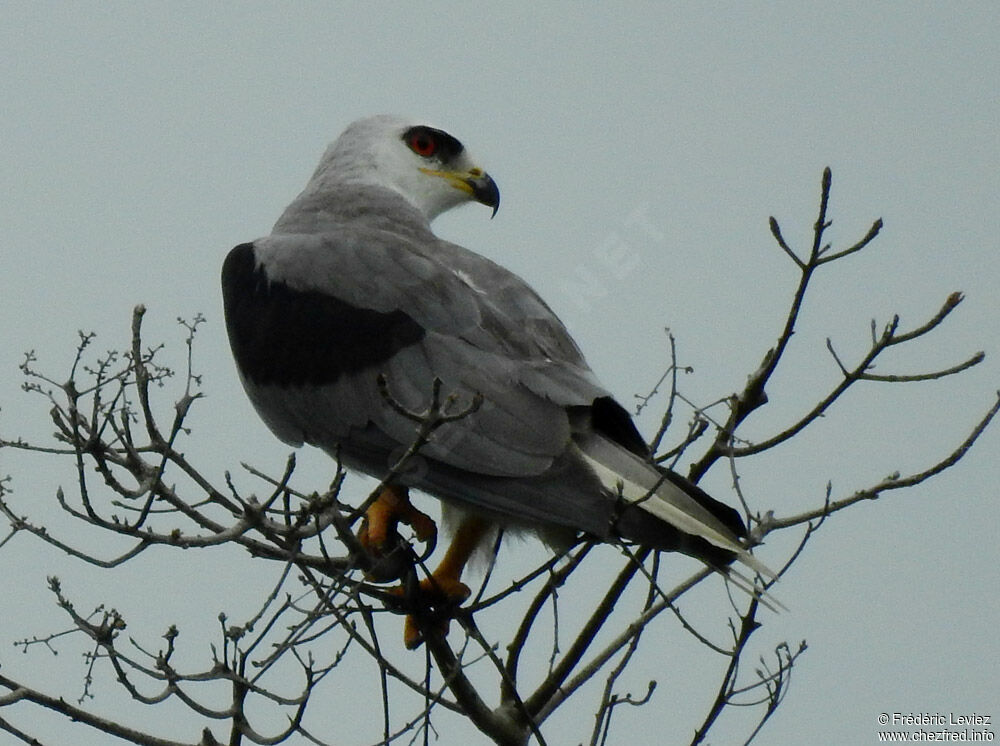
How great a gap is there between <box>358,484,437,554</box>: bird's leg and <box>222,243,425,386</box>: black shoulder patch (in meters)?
0.44

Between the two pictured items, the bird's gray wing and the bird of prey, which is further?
the bird's gray wing

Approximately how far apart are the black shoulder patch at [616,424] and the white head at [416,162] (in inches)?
88.9

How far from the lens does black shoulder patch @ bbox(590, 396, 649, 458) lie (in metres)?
4.16

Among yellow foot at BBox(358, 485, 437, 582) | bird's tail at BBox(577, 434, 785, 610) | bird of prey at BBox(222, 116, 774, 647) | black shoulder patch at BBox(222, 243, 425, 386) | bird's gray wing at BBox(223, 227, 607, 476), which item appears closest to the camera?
bird's tail at BBox(577, 434, 785, 610)

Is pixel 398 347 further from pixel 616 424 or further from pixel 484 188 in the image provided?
pixel 484 188

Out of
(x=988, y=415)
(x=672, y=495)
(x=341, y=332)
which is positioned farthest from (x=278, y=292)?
(x=988, y=415)

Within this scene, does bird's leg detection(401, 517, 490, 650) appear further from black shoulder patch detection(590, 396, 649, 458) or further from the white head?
the white head

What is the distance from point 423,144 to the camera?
21.0 feet

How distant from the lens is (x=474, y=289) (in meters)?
4.69

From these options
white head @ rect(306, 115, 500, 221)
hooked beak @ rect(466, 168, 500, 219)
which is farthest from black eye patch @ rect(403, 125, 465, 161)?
hooked beak @ rect(466, 168, 500, 219)

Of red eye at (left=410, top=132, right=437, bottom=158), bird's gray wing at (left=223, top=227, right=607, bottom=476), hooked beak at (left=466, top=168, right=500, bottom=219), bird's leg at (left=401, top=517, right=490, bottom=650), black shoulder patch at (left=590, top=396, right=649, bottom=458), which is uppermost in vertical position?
red eye at (left=410, top=132, right=437, bottom=158)

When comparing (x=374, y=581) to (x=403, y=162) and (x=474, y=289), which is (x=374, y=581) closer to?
(x=474, y=289)

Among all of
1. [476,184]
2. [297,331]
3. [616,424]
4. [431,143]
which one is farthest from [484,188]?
[616,424]

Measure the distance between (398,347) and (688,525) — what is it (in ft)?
4.39
